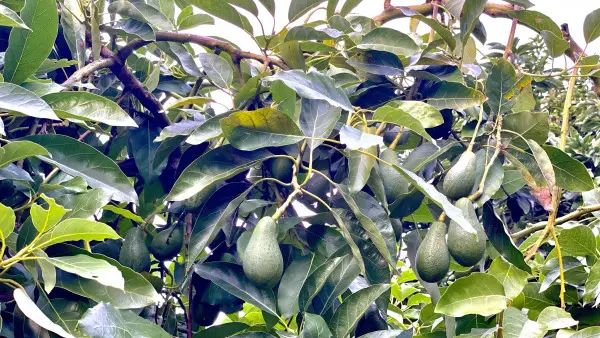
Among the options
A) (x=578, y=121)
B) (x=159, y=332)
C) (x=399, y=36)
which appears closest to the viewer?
(x=159, y=332)

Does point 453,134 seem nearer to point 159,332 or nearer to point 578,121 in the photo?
point 159,332

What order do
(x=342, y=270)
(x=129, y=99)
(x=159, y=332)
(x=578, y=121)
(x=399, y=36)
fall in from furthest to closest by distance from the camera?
1. (x=578, y=121)
2. (x=129, y=99)
3. (x=399, y=36)
4. (x=342, y=270)
5. (x=159, y=332)

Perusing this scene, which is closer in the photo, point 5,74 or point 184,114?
point 5,74

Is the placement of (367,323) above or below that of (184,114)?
below

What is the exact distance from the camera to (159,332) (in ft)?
2.48

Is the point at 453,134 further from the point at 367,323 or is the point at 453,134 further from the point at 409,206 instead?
the point at 367,323

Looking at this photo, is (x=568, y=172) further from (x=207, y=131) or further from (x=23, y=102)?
(x=23, y=102)

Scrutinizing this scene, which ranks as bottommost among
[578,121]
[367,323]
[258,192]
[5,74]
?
[578,121]

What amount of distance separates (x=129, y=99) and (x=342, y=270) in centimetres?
53

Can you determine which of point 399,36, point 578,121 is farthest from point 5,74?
point 578,121

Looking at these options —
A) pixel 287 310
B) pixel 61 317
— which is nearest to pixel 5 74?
pixel 61 317

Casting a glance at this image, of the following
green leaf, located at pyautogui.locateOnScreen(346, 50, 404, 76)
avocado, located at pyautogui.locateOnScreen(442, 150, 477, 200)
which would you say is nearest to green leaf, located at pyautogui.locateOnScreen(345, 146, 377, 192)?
avocado, located at pyautogui.locateOnScreen(442, 150, 477, 200)

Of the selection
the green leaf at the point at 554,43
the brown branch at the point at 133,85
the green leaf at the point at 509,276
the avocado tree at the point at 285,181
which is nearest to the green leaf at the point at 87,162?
the avocado tree at the point at 285,181

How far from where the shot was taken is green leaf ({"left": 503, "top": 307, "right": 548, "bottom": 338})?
0.73 meters
